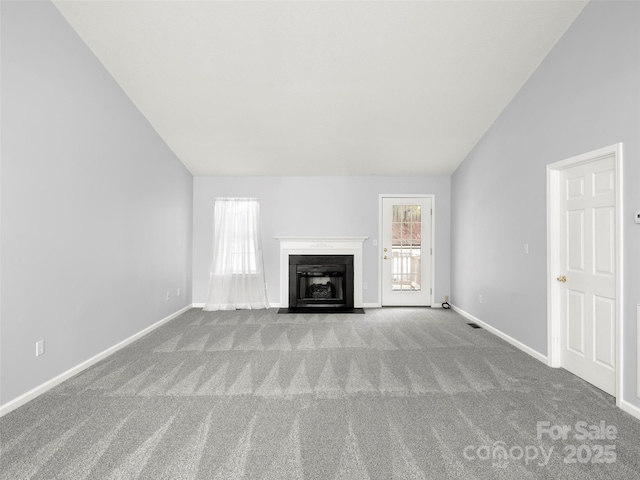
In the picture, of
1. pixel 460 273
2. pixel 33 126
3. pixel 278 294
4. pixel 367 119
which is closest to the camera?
pixel 33 126

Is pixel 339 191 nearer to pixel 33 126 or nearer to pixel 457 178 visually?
pixel 457 178

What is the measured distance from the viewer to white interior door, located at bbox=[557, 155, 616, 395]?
9.21ft

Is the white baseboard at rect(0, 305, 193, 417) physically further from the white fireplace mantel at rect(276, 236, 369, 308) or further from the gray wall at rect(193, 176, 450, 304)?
the white fireplace mantel at rect(276, 236, 369, 308)

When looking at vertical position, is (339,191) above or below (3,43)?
below

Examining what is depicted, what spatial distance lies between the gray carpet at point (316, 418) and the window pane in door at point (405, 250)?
Result: 2486mm

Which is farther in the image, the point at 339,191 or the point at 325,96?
the point at 339,191

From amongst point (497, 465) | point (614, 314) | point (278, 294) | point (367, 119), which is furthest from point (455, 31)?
point (278, 294)

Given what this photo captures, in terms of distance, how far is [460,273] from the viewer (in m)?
5.87

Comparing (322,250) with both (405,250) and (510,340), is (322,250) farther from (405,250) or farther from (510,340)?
(510,340)

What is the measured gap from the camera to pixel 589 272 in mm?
3062

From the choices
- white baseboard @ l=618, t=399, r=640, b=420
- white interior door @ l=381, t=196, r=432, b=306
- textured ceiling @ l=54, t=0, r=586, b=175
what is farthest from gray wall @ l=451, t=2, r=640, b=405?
white interior door @ l=381, t=196, r=432, b=306

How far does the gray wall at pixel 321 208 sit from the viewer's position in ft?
20.7

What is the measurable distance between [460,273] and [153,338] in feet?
16.1

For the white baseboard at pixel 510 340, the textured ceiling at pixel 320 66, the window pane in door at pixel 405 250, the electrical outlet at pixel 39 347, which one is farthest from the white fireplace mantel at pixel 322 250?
the electrical outlet at pixel 39 347
